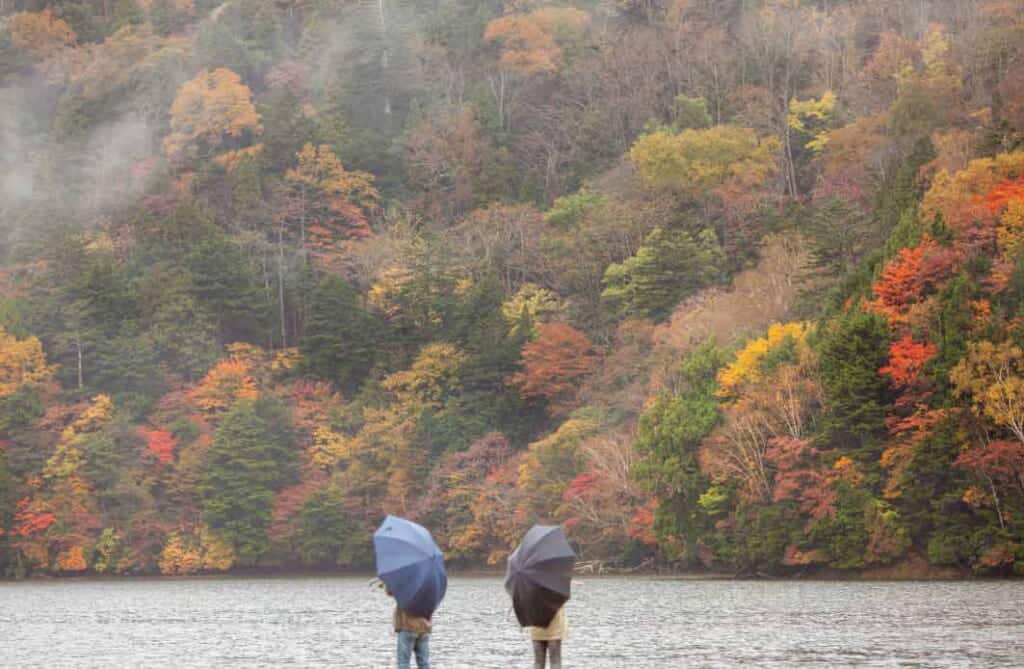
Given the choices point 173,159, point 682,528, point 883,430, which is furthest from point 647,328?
point 173,159

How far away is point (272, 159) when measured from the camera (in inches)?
5576

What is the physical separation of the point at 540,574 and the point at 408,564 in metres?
2.02

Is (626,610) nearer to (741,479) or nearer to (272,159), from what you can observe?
(741,479)

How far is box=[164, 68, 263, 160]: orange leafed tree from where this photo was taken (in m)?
147

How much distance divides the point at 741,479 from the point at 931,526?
9.76 m

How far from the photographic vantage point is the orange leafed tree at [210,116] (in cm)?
14712

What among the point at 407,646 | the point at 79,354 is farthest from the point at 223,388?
the point at 407,646

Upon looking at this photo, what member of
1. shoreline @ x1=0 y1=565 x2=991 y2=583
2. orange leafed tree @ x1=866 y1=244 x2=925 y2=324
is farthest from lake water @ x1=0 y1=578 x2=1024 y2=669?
orange leafed tree @ x1=866 y1=244 x2=925 y2=324

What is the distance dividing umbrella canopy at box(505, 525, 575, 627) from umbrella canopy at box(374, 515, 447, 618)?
126 centimetres

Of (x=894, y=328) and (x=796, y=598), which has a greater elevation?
(x=894, y=328)

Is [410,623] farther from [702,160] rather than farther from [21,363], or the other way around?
[702,160]

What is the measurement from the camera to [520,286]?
12200 centimetres

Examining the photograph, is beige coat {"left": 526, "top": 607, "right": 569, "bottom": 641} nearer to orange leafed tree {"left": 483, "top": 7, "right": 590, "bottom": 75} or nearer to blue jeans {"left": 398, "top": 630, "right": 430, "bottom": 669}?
blue jeans {"left": 398, "top": 630, "right": 430, "bottom": 669}

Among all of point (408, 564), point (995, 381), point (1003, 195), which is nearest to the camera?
point (408, 564)
